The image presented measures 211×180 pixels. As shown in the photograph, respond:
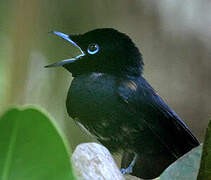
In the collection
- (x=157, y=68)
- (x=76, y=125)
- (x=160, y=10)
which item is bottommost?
(x=76, y=125)

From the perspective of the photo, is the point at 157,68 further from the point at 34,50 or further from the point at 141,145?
the point at 34,50

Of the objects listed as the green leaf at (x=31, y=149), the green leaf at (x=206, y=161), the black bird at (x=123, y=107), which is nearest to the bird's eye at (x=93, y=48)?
the black bird at (x=123, y=107)

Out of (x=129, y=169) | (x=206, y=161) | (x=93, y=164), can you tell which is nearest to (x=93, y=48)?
(x=129, y=169)

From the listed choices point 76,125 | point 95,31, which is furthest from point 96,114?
point 95,31

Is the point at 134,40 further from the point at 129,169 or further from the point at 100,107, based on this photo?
the point at 129,169

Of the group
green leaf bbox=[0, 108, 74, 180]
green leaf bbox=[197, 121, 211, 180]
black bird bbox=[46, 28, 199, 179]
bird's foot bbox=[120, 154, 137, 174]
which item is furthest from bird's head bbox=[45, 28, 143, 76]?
green leaf bbox=[0, 108, 74, 180]
